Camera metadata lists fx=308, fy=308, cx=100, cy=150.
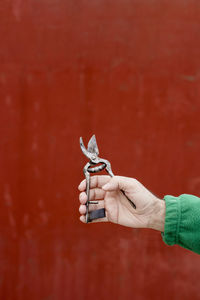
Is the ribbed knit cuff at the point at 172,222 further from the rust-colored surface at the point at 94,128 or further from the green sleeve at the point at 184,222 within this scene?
the rust-colored surface at the point at 94,128

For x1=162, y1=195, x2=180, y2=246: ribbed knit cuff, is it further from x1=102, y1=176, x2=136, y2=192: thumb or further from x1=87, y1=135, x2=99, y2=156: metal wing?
x1=87, y1=135, x2=99, y2=156: metal wing

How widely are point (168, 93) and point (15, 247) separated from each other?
105cm

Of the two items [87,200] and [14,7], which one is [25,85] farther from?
[87,200]

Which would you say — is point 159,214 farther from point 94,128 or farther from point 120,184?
point 94,128

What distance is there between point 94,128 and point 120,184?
45cm

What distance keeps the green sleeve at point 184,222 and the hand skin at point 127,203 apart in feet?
0.27

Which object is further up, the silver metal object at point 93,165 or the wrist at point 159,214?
the silver metal object at point 93,165

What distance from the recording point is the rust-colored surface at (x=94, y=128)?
1.40 m

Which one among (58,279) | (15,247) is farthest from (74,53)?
(58,279)

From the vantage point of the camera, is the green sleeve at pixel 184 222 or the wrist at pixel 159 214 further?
the wrist at pixel 159 214

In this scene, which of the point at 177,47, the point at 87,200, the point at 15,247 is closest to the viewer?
the point at 87,200

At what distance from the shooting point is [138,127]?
1431 mm

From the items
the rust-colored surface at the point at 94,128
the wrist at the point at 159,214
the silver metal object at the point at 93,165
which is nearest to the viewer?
the silver metal object at the point at 93,165

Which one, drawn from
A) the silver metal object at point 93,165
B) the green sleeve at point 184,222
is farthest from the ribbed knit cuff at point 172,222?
the silver metal object at point 93,165
